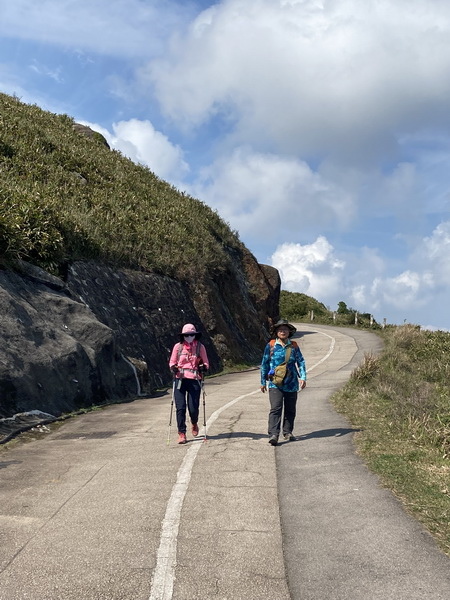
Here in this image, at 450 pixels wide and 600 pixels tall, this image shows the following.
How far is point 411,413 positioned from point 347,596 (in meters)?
8.00

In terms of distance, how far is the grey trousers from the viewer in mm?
9494

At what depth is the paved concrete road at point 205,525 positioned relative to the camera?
166 inches

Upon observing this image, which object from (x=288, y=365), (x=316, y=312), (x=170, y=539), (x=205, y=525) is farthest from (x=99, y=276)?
(x=316, y=312)

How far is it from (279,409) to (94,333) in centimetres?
811

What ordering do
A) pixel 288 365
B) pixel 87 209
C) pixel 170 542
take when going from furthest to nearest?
1. pixel 87 209
2. pixel 288 365
3. pixel 170 542

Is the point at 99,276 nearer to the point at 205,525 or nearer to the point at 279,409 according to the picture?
the point at 279,409

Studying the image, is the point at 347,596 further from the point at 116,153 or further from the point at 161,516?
the point at 116,153

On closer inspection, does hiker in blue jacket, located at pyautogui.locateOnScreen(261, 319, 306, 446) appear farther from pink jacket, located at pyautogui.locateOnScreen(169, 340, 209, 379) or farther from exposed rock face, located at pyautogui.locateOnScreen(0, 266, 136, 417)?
exposed rock face, located at pyautogui.locateOnScreen(0, 266, 136, 417)

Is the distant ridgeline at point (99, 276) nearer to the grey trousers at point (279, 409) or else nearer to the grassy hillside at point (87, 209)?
the grassy hillside at point (87, 209)

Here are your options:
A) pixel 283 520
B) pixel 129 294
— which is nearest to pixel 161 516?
pixel 283 520

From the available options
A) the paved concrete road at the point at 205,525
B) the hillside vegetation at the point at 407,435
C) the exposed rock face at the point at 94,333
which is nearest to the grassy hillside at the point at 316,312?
the exposed rock face at the point at 94,333

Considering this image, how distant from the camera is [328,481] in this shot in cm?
705

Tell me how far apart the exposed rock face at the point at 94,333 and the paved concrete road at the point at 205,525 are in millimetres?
3362

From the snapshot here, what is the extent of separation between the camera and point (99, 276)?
2081 cm
